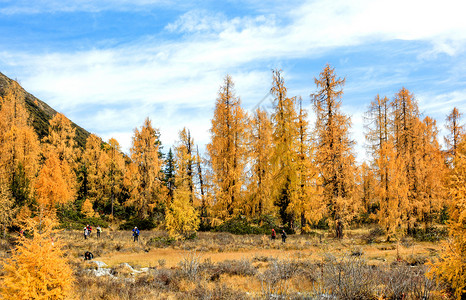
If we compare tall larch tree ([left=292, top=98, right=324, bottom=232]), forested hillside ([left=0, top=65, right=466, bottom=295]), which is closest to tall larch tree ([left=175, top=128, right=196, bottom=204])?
forested hillside ([left=0, top=65, right=466, bottom=295])

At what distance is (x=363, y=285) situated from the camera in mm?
7516

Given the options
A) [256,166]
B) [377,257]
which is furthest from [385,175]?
[256,166]

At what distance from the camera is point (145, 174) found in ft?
118

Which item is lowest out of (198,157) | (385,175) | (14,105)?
(385,175)

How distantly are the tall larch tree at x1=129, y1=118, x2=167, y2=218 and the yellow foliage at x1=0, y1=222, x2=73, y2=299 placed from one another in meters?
29.1

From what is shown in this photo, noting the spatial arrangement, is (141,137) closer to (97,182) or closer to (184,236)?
(97,182)

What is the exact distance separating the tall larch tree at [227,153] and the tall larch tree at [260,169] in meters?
0.98

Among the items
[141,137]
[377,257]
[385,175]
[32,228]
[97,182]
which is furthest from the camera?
[97,182]

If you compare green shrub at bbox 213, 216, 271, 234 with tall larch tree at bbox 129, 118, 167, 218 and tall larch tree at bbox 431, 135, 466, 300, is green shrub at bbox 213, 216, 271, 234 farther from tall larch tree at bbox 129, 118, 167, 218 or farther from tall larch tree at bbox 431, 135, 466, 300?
tall larch tree at bbox 431, 135, 466, 300

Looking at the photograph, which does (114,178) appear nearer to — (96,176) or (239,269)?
(96,176)

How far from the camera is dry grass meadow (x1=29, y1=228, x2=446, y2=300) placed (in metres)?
7.52

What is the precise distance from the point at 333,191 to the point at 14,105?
41.7 m

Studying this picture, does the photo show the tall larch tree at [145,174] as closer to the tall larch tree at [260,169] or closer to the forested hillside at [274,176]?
the forested hillside at [274,176]

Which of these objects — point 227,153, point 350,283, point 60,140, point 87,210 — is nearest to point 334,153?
point 227,153
